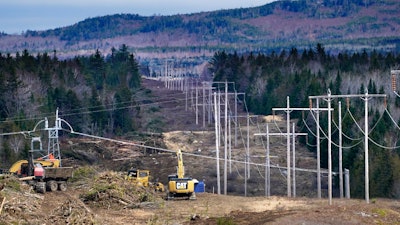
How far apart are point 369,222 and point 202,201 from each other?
1314 cm

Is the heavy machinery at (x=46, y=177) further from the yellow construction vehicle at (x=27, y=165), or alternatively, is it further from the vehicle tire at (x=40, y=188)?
the yellow construction vehicle at (x=27, y=165)

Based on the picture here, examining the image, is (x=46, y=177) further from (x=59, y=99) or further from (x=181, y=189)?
(x=59, y=99)

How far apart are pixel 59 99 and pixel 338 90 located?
72.4 feet

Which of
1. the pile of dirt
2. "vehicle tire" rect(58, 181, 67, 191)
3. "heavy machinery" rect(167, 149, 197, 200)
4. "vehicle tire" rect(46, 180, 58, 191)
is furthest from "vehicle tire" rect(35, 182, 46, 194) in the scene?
"heavy machinery" rect(167, 149, 197, 200)

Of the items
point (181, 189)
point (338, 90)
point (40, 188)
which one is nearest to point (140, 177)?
point (181, 189)

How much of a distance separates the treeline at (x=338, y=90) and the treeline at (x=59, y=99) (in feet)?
39.7

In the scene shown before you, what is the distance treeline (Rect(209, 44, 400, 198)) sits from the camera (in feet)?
229

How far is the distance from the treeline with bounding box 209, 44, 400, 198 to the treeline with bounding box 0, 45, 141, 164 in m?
12.1

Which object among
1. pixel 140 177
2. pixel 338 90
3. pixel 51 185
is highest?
pixel 338 90

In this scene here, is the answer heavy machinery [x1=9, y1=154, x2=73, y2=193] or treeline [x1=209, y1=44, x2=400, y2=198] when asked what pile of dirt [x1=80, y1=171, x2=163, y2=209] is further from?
treeline [x1=209, y1=44, x2=400, y2=198]

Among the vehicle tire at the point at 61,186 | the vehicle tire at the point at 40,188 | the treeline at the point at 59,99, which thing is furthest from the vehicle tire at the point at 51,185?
the treeline at the point at 59,99

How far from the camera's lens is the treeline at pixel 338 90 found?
69.9 m

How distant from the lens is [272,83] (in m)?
118

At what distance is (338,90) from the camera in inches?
4077
